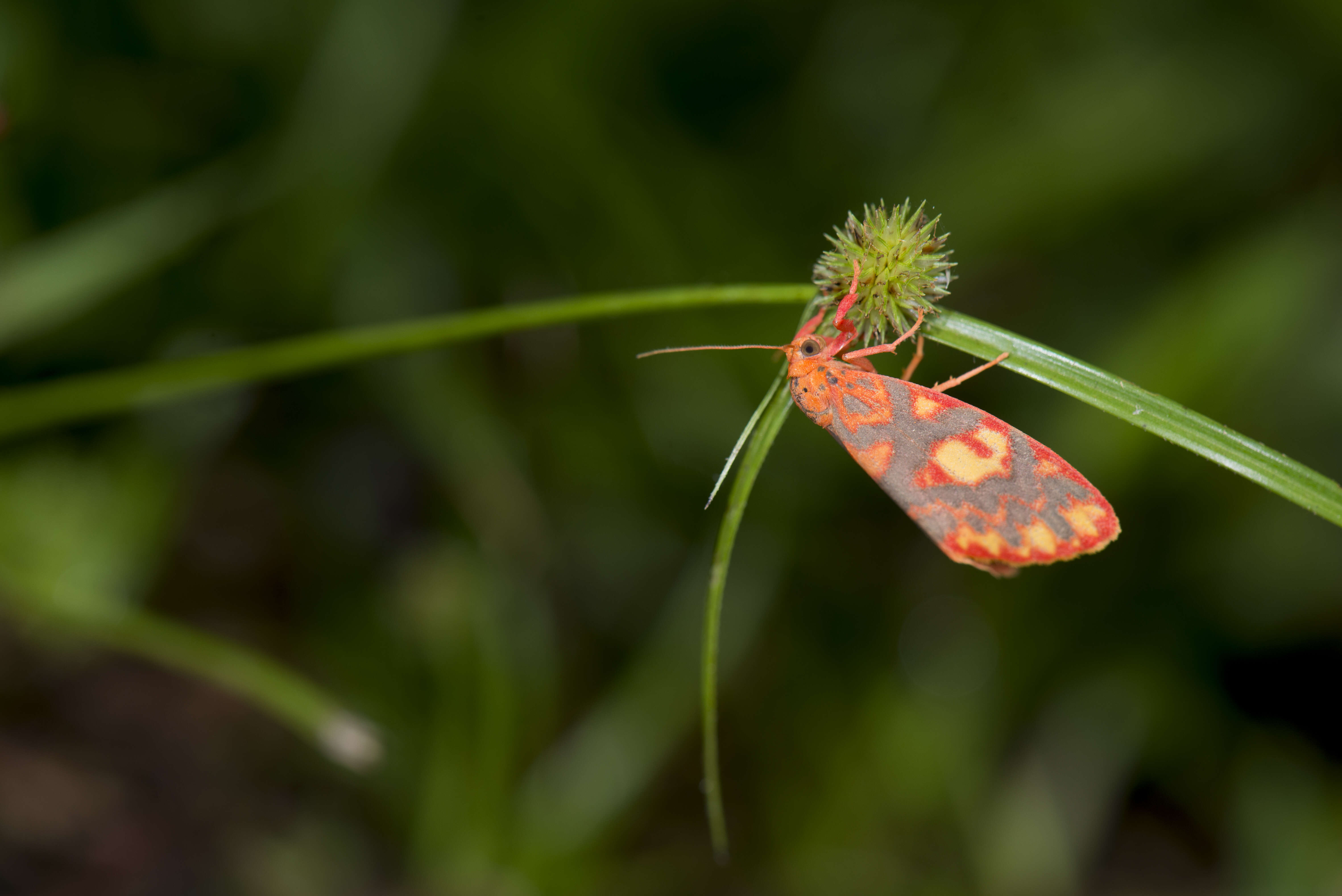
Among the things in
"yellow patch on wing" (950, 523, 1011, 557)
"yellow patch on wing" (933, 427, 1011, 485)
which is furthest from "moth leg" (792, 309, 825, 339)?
"yellow patch on wing" (950, 523, 1011, 557)

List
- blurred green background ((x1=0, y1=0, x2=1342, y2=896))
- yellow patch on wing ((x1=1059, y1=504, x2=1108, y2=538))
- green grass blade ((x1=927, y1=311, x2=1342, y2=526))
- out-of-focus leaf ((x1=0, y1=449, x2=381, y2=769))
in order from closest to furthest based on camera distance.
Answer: green grass blade ((x1=927, y1=311, x2=1342, y2=526)) → yellow patch on wing ((x1=1059, y1=504, x2=1108, y2=538)) → out-of-focus leaf ((x1=0, y1=449, x2=381, y2=769)) → blurred green background ((x1=0, y1=0, x2=1342, y2=896))

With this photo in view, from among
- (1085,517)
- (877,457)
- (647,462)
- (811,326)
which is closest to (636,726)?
(647,462)

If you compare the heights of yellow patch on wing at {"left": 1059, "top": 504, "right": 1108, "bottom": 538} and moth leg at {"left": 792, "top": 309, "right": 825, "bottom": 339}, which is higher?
moth leg at {"left": 792, "top": 309, "right": 825, "bottom": 339}

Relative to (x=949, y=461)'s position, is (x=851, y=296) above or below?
above

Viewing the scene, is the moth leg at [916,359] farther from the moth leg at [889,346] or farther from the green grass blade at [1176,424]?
the green grass blade at [1176,424]

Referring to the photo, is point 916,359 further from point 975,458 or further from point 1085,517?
point 1085,517

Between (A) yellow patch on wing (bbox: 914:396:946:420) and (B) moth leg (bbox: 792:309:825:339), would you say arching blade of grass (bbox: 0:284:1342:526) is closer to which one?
(B) moth leg (bbox: 792:309:825:339)

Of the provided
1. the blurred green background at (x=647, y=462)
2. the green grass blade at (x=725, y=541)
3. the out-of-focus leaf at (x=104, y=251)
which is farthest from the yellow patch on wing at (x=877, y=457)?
the out-of-focus leaf at (x=104, y=251)
